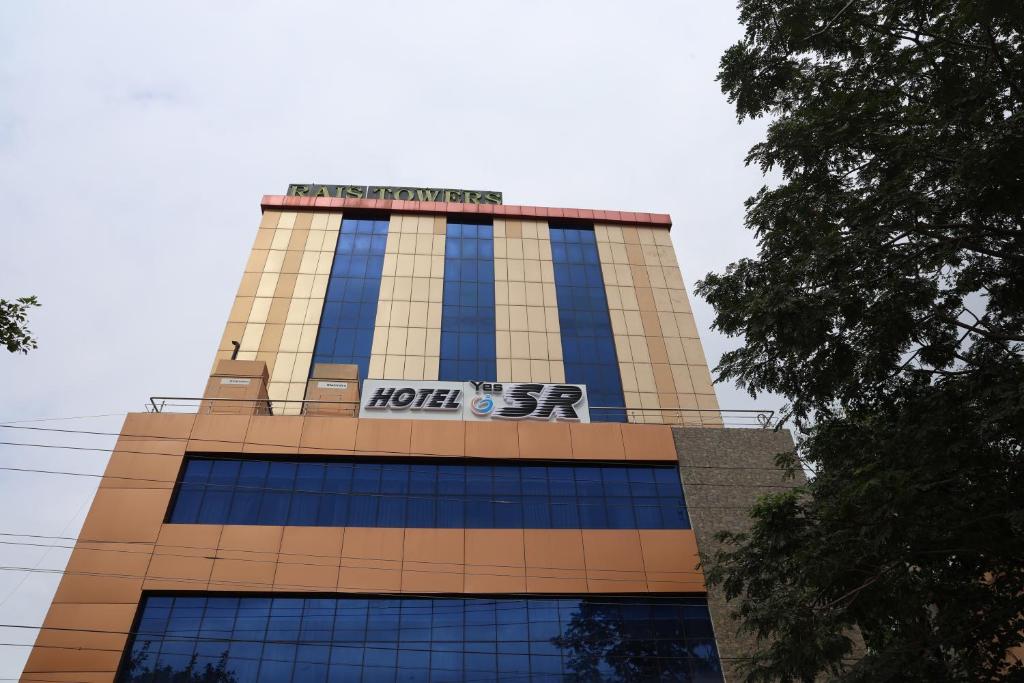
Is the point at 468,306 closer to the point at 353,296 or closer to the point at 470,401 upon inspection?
the point at 353,296

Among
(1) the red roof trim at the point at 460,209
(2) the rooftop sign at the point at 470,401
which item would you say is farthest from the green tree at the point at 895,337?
(1) the red roof trim at the point at 460,209

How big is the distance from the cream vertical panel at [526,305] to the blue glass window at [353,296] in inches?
269

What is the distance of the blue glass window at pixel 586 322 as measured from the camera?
32031 mm

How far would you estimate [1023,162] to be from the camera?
11266mm

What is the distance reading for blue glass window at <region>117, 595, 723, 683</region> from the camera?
19.3 metres

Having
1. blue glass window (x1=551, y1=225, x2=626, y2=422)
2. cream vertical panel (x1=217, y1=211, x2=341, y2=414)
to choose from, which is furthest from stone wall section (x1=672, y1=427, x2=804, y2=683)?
cream vertical panel (x1=217, y1=211, x2=341, y2=414)

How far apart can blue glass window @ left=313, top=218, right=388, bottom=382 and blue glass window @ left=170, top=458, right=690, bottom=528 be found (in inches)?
359

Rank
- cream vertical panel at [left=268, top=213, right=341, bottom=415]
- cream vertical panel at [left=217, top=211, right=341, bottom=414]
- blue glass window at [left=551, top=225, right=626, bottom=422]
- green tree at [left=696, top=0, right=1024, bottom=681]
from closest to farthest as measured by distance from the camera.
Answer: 1. green tree at [left=696, top=0, right=1024, bottom=681]
2. cream vertical panel at [left=268, top=213, right=341, bottom=415]
3. cream vertical panel at [left=217, top=211, right=341, bottom=414]
4. blue glass window at [left=551, top=225, right=626, bottom=422]

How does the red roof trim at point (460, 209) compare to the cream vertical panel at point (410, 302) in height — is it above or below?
above

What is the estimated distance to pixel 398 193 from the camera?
42.1 metres

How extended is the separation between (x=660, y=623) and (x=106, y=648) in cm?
Result: 1689

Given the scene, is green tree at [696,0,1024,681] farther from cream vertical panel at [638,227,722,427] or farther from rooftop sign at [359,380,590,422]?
cream vertical panel at [638,227,722,427]

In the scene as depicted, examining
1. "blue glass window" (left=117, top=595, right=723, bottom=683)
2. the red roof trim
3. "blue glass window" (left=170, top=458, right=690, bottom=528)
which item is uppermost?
the red roof trim

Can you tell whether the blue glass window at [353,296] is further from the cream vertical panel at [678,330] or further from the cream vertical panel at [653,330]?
the cream vertical panel at [678,330]
